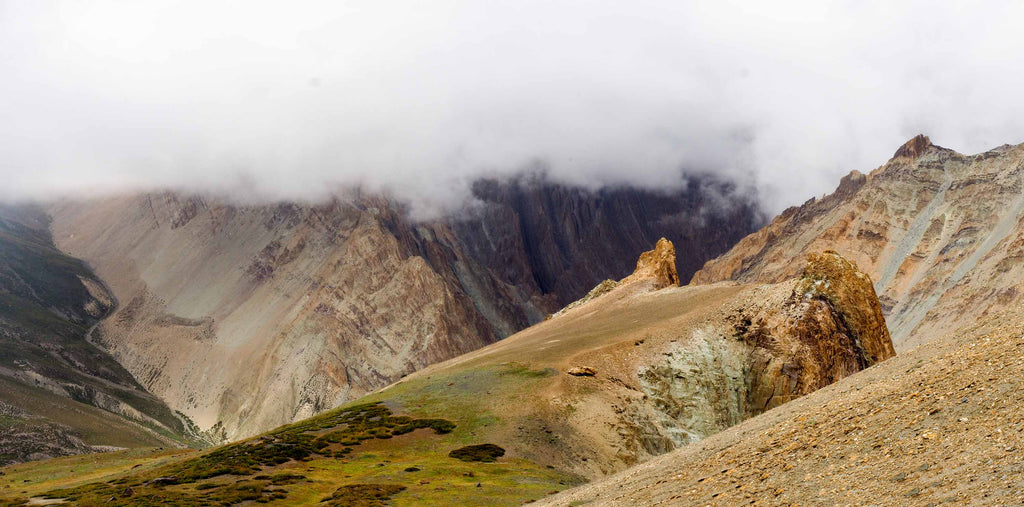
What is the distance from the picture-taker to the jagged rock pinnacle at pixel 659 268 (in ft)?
508

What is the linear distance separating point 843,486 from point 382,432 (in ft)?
212

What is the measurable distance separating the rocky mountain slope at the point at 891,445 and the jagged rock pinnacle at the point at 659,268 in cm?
10963

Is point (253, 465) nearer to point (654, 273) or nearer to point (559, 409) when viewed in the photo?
point (559, 409)

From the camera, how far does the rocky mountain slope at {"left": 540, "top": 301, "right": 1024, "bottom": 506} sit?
23.8 meters

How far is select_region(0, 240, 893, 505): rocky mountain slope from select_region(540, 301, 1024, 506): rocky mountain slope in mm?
23873

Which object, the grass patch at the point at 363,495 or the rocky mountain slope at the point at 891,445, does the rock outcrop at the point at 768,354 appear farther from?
the rocky mountain slope at the point at 891,445

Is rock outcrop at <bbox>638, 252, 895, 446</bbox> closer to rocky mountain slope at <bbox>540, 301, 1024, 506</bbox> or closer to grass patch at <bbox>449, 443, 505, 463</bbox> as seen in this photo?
grass patch at <bbox>449, 443, 505, 463</bbox>

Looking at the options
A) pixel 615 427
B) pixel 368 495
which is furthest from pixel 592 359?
pixel 368 495

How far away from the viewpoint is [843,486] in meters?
26.5

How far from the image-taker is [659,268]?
156625 millimetres

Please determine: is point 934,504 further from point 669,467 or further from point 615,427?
point 615,427

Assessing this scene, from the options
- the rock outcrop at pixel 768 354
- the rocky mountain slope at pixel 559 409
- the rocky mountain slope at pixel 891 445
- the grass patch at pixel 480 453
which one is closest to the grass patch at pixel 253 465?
the rocky mountain slope at pixel 559 409

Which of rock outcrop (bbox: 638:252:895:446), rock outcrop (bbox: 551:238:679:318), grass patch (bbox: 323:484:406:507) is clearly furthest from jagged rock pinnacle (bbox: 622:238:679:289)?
grass patch (bbox: 323:484:406:507)

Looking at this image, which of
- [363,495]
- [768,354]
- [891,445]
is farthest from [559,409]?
[891,445]
